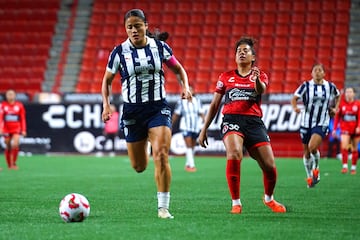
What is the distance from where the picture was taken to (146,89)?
943cm

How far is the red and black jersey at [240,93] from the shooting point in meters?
10.2

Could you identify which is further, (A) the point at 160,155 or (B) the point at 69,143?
(B) the point at 69,143

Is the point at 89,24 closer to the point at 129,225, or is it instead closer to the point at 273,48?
the point at 273,48

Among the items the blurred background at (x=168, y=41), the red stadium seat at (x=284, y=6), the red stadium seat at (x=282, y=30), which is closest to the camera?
the blurred background at (x=168, y=41)

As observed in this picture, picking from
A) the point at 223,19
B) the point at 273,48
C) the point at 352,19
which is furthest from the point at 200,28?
the point at 352,19

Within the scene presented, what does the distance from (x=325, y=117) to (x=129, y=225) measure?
26.1 feet

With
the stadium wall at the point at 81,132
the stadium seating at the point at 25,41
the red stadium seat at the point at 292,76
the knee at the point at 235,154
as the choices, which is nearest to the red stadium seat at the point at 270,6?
the red stadium seat at the point at 292,76

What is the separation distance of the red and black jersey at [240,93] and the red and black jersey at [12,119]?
13173mm

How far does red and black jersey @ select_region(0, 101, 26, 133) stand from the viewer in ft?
74.4

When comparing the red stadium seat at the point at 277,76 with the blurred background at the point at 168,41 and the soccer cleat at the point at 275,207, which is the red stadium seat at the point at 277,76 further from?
the soccer cleat at the point at 275,207

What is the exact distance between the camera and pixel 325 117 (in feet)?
51.6

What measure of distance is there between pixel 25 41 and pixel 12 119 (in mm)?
12641

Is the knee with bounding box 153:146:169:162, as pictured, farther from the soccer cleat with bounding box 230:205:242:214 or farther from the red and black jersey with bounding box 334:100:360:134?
the red and black jersey with bounding box 334:100:360:134

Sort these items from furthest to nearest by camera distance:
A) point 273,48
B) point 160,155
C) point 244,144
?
point 273,48 → point 244,144 → point 160,155
